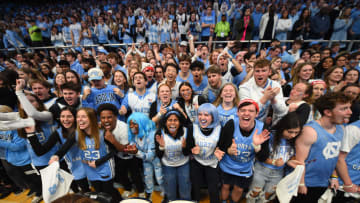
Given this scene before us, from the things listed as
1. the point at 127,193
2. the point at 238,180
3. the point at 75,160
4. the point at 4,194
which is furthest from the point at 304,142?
the point at 4,194

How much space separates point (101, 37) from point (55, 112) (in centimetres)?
723

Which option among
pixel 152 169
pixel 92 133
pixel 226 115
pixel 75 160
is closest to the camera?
pixel 92 133

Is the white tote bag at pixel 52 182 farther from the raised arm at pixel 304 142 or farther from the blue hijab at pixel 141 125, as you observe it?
the raised arm at pixel 304 142

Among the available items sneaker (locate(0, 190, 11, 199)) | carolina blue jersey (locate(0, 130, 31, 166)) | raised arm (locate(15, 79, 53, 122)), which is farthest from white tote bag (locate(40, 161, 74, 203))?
sneaker (locate(0, 190, 11, 199))

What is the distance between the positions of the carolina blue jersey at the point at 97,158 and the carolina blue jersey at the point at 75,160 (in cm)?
12

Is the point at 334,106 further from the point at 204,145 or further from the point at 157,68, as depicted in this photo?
the point at 157,68

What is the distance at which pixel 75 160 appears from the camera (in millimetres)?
2297

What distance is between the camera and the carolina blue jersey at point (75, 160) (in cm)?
223

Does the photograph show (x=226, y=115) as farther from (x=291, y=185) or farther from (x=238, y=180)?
(x=291, y=185)

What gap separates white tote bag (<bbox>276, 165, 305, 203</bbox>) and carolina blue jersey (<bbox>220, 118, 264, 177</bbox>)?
0.39 m

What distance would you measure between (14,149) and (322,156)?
4170mm

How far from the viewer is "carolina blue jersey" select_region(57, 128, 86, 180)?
88.0 inches

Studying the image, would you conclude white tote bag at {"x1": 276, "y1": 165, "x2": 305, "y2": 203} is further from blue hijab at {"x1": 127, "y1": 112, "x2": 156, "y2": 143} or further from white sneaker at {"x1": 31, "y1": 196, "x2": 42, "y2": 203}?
white sneaker at {"x1": 31, "y1": 196, "x2": 42, "y2": 203}

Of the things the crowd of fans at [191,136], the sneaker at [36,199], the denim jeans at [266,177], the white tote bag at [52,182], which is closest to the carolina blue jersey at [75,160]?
the crowd of fans at [191,136]
